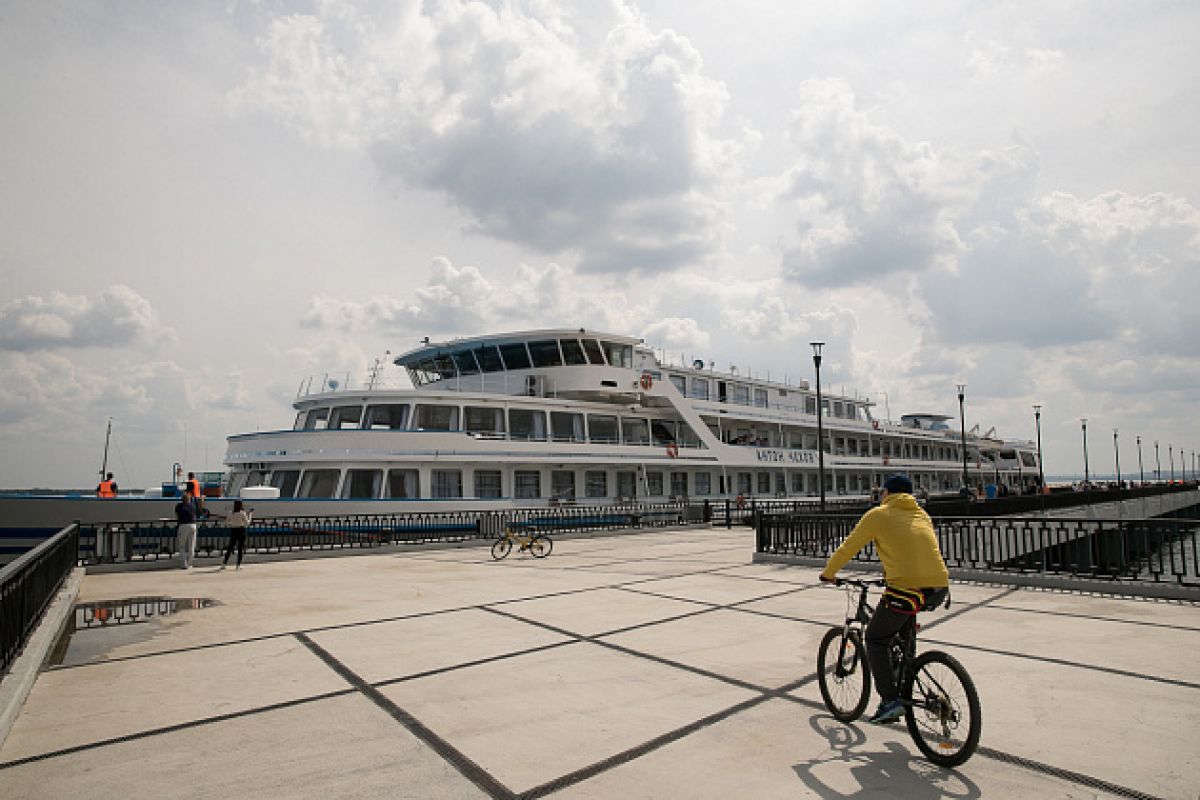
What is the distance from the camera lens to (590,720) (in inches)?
205

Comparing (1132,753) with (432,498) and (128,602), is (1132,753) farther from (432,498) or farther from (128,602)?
(432,498)

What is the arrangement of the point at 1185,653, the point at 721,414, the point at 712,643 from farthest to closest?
the point at 721,414
the point at 712,643
the point at 1185,653

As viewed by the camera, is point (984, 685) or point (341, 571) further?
point (341, 571)

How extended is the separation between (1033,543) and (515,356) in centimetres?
2151

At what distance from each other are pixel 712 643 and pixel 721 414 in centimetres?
2761

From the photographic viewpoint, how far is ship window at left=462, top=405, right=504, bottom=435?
25516mm

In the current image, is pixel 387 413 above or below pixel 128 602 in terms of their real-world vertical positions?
above

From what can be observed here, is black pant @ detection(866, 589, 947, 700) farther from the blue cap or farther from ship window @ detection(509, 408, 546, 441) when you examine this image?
ship window @ detection(509, 408, 546, 441)

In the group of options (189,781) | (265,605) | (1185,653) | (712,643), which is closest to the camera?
(189,781)

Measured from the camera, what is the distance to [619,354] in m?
30.8

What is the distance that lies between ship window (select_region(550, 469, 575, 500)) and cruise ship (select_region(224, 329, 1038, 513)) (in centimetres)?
6

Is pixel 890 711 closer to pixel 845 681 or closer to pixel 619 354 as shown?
pixel 845 681

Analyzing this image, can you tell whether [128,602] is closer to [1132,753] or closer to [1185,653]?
[1132,753]

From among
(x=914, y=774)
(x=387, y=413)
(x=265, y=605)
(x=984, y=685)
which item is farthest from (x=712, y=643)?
(x=387, y=413)
